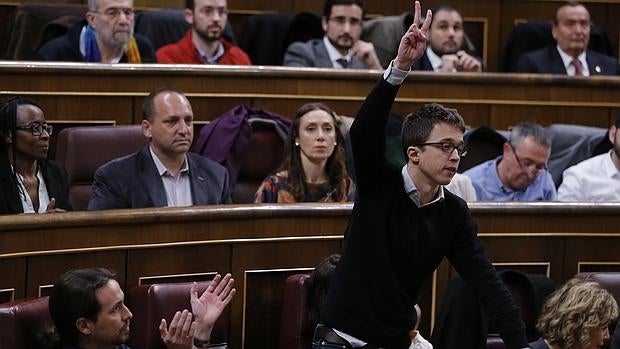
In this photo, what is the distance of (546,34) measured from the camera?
3635 millimetres

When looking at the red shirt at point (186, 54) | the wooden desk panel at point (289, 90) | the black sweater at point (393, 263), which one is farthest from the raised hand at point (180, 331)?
the red shirt at point (186, 54)

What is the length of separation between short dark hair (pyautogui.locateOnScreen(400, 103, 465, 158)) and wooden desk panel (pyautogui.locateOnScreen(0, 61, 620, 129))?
118 cm

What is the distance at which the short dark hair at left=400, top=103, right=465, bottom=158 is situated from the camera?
173 centimetres

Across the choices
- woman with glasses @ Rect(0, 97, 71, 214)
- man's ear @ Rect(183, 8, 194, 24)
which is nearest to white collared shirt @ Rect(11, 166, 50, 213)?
woman with glasses @ Rect(0, 97, 71, 214)

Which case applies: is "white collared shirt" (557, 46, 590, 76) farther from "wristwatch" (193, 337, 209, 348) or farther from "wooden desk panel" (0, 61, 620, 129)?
"wristwatch" (193, 337, 209, 348)

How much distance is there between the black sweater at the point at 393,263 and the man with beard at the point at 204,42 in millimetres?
1555

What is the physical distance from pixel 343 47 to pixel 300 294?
4.23 ft

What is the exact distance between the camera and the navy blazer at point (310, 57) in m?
3.27

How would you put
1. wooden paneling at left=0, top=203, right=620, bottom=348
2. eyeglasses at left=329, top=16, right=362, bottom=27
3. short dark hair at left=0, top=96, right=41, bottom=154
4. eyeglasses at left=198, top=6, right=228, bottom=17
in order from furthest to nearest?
1. eyeglasses at left=329, top=16, right=362, bottom=27
2. eyeglasses at left=198, top=6, right=228, bottom=17
3. short dark hair at left=0, top=96, right=41, bottom=154
4. wooden paneling at left=0, top=203, right=620, bottom=348

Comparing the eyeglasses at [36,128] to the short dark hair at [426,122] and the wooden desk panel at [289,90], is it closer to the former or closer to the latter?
the wooden desk panel at [289,90]

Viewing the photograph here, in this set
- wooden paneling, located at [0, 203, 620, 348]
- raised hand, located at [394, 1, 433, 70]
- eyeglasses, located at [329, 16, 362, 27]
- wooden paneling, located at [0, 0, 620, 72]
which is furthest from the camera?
wooden paneling, located at [0, 0, 620, 72]

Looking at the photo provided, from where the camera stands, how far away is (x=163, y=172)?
2473 millimetres

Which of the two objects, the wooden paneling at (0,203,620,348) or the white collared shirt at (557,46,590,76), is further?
the white collared shirt at (557,46,590,76)

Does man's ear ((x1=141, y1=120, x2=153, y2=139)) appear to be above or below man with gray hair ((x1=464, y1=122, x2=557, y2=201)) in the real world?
above
